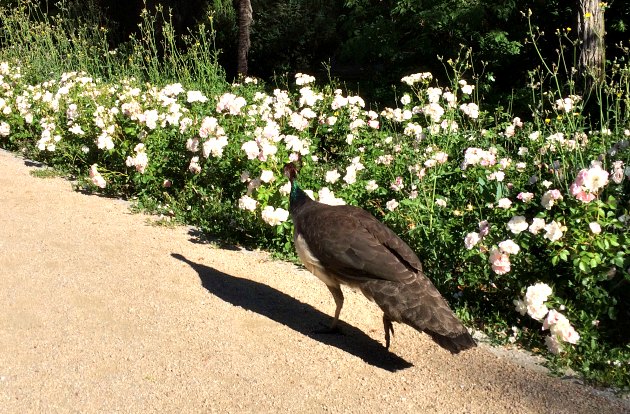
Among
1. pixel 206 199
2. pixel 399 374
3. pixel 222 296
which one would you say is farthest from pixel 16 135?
pixel 399 374

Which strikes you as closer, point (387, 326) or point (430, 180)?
point (387, 326)

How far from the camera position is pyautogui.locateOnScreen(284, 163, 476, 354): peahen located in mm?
3875

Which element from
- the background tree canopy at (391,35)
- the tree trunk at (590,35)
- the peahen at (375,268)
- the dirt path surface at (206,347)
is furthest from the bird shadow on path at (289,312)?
the tree trunk at (590,35)

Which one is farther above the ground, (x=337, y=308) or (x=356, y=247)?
(x=356, y=247)

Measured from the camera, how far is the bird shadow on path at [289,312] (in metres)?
4.44

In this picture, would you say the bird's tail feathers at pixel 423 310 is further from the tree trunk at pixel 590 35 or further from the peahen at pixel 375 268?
the tree trunk at pixel 590 35

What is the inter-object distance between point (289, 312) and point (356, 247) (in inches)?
37.9

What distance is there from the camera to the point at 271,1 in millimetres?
17406

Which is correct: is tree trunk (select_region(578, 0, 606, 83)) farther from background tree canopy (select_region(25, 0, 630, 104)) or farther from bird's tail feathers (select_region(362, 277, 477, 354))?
bird's tail feathers (select_region(362, 277, 477, 354))

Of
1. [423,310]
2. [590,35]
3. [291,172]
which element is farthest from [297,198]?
[590,35]

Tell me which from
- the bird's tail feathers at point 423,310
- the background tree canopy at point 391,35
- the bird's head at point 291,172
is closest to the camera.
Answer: the bird's tail feathers at point 423,310

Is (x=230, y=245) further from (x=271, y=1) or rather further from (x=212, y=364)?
(x=271, y=1)

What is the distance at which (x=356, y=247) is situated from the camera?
14.2ft

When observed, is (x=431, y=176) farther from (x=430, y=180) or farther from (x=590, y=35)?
(x=590, y=35)
